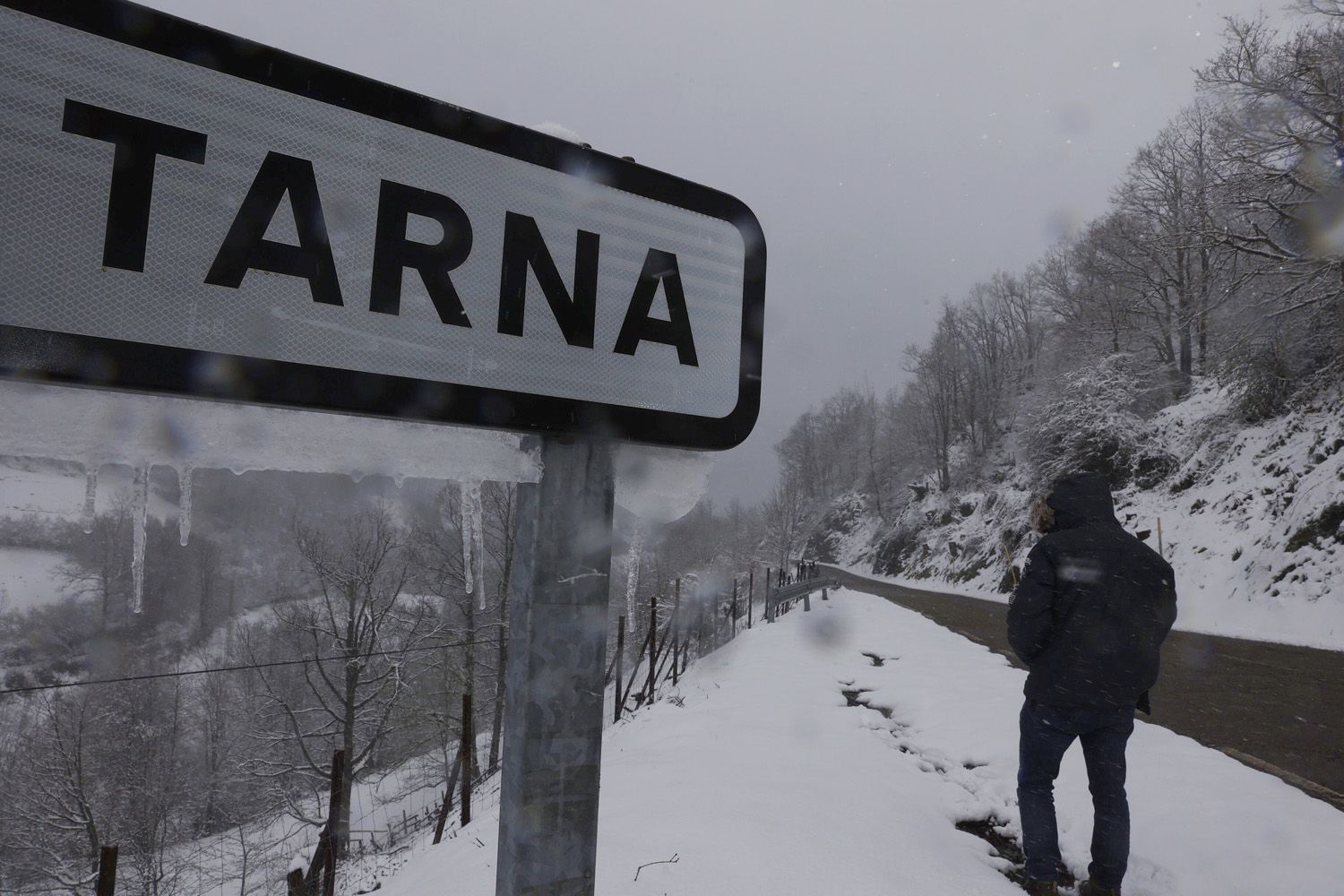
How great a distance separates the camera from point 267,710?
2281 centimetres

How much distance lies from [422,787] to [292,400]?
74.8 ft

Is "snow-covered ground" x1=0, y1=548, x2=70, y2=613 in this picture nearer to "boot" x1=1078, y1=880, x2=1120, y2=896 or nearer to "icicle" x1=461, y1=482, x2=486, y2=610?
"icicle" x1=461, y1=482, x2=486, y2=610

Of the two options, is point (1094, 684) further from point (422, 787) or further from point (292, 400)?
point (422, 787)

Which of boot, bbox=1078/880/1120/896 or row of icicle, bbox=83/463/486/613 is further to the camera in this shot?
boot, bbox=1078/880/1120/896

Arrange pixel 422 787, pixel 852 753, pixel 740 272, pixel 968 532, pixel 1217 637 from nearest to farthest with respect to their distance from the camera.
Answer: pixel 740 272
pixel 852 753
pixel 1217 637
pixel 422 787
pixel 968 532

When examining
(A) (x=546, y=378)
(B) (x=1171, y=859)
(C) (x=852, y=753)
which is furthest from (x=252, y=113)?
(C) (x=852, y=753)

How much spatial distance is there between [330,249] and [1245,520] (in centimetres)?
1790

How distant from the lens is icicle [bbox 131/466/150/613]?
0.84 metres

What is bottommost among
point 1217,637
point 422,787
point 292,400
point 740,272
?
point 422,787

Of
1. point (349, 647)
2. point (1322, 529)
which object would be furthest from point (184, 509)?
point (349, 647)

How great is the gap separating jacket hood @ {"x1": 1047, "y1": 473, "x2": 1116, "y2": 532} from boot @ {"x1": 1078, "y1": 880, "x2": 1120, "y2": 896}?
5.35ft

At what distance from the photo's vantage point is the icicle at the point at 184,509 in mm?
891

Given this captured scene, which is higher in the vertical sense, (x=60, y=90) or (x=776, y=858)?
(x=60, y=90)

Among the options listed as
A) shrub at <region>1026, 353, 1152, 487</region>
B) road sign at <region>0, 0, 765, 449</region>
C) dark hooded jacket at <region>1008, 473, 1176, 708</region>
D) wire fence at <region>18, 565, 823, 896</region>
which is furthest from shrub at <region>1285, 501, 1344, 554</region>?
road sign at <region>0, 0, 765, 449</region>
